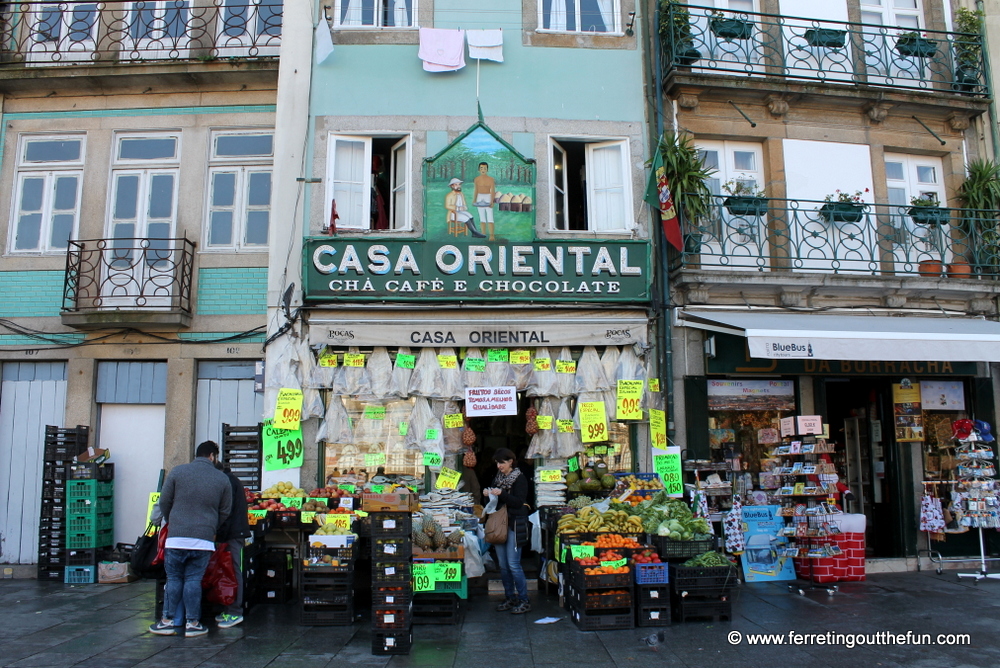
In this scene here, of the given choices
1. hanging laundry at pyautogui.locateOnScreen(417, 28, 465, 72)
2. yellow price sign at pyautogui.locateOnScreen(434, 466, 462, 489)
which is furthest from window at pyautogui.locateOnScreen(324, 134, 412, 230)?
yellow price sign at pyautogui.locateOnScreen(434, 466, 462, 489)

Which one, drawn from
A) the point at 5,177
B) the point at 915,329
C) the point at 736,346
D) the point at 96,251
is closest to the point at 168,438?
the point at 96,251

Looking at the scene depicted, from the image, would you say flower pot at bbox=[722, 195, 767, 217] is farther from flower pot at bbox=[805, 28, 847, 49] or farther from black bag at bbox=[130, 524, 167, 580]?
black bag at bbox=[130, 524, 167, 580]

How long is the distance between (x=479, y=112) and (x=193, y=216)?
450 cm

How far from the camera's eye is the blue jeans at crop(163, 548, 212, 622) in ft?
22.8

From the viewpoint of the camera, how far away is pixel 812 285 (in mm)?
10359

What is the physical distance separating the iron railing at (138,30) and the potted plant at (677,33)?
5.83 meters

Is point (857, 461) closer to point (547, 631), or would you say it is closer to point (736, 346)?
point (736, 346)

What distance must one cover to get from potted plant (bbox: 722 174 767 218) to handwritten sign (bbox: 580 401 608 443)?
3453mm

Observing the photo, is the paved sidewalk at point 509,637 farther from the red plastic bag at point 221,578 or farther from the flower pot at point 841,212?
the flower pot at point 841,212

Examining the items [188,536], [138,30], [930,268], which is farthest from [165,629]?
[930,268]

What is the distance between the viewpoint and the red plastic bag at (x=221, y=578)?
743cm

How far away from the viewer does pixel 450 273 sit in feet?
32.9

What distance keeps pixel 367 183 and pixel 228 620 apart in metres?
6.02

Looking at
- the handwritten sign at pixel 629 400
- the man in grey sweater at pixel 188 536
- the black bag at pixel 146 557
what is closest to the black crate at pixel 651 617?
the handwritten sign at pixel 629 400
